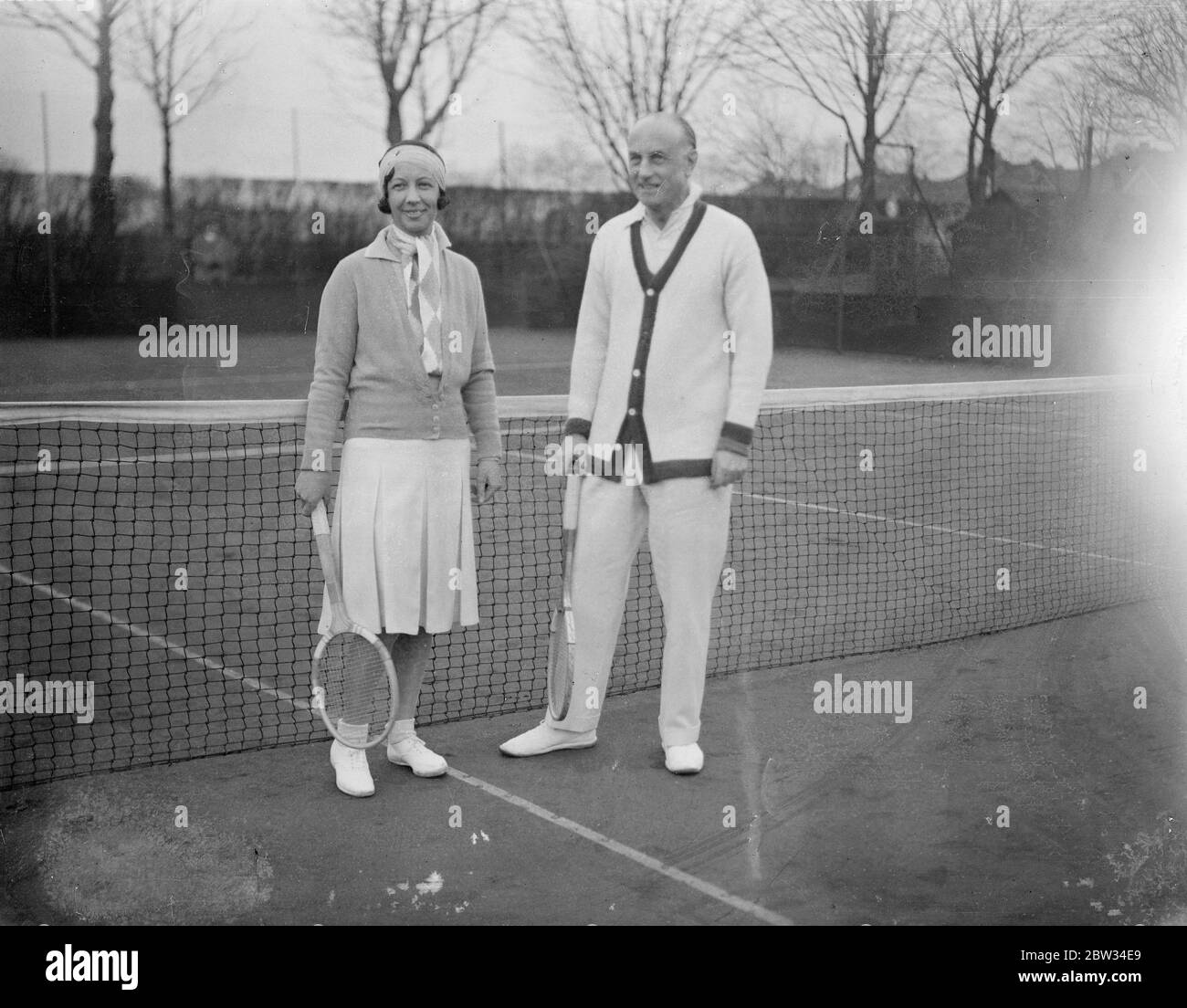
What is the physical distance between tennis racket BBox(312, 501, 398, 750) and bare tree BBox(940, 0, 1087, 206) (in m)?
2.74

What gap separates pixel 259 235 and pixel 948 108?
10.9 ft

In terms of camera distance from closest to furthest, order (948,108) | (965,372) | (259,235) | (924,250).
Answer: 1. (948,108)
2. (259,235)
3. (924,250)
4. (965,372)

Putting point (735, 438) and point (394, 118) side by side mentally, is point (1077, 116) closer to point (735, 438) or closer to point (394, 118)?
point (735, 438)

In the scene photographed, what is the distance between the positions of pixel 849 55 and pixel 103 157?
325 centimetres

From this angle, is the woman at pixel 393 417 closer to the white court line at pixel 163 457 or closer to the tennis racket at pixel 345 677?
the tennis racket at pixel 345 677

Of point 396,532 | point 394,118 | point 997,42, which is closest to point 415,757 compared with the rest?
point 396,532

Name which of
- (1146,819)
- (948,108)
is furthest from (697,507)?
(948,108)

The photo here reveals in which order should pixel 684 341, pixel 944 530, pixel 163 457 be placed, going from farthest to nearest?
pixel 163 457 < pixel 944 530 < pixel 684 341

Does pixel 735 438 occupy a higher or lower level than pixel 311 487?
higher

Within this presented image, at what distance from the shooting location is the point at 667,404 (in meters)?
4.14

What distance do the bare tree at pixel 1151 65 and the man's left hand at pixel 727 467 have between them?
1.72 meters

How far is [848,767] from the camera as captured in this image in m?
4.24

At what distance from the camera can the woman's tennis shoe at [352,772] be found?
3990 mm

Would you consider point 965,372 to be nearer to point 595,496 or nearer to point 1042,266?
point 1042,266
